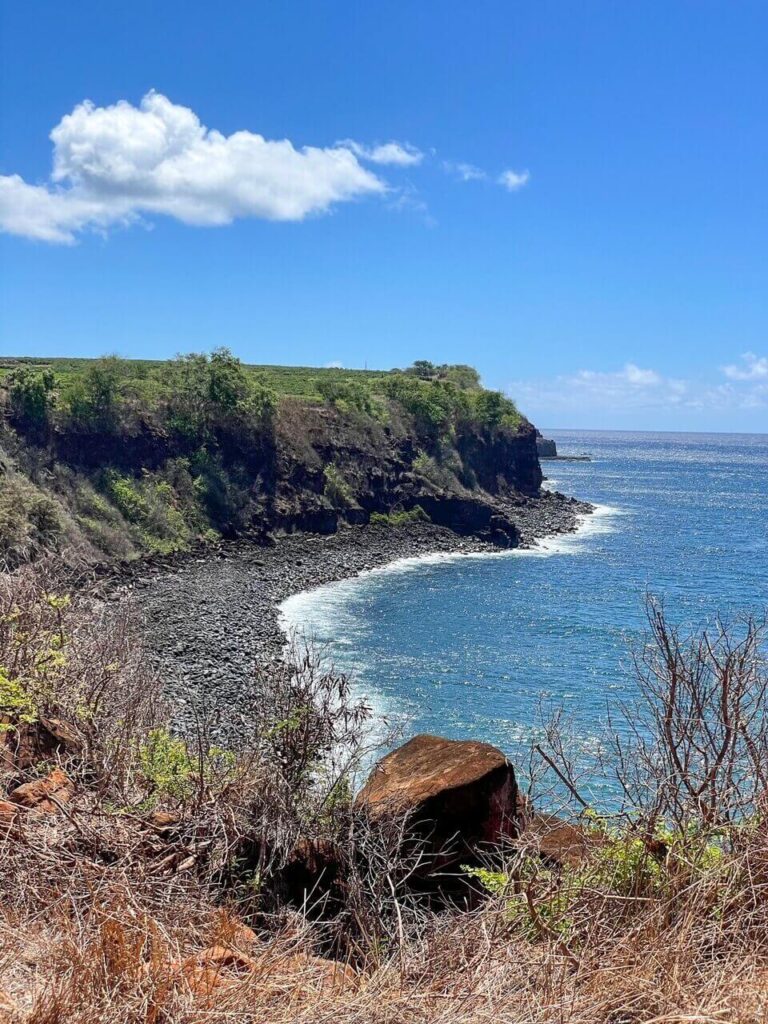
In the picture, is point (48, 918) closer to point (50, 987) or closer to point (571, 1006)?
point (50, 987)

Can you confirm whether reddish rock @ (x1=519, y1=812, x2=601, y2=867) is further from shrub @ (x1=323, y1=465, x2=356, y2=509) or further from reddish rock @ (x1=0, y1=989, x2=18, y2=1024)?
shrub @ (x1=323, y1=465, x2=356, y2=509)

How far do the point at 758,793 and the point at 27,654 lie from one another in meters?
11.2

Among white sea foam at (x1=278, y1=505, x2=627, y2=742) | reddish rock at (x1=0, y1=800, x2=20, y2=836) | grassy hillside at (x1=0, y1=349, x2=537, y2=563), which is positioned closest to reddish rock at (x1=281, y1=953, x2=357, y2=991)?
reddish rock at (x1=0, y1=800, x2=20, y2=836)

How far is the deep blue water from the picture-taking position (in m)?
26.7

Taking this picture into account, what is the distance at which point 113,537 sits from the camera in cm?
4500

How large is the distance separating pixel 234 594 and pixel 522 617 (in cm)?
1450

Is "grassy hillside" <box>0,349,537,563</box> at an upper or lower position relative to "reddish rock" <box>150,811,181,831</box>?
upper

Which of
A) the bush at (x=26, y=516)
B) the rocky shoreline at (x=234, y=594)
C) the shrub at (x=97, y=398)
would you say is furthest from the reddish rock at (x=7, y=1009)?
the shrub at (x=97, y=398)

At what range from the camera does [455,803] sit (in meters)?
8.50

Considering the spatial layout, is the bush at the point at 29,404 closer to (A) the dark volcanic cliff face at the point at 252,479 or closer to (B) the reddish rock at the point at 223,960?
(A) the dark volcanic cliff face at the point at 252,479

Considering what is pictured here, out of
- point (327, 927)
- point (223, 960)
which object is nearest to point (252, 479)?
point (327, 927)

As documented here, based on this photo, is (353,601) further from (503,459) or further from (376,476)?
(503,459)

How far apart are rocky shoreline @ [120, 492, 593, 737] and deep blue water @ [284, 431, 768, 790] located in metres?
2.08

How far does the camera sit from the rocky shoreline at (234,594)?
26.9m
